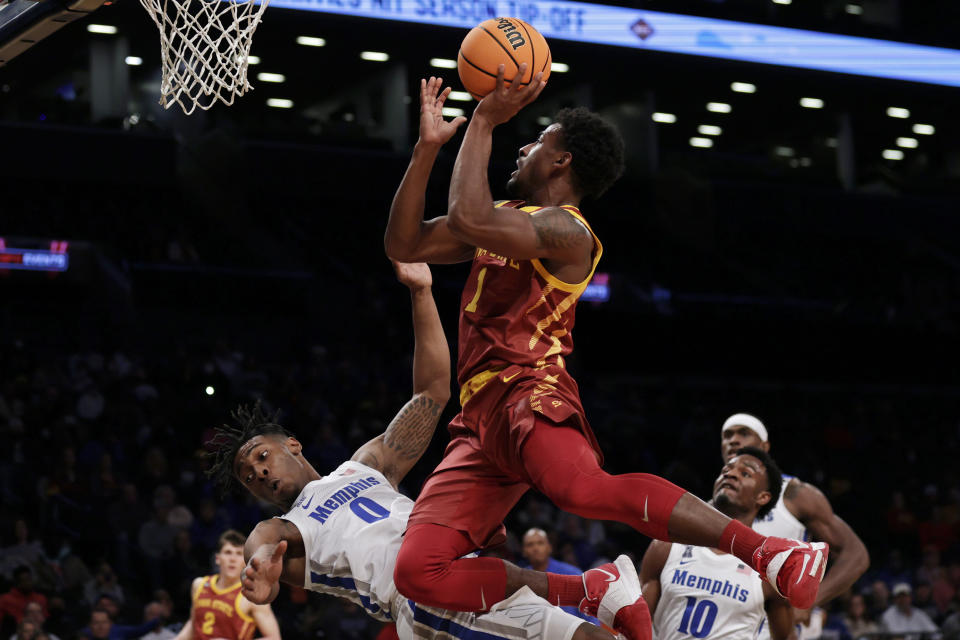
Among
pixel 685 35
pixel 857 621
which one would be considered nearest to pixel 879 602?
pixel 857 621

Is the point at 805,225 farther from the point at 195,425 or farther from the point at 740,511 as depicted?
the point at 740,511

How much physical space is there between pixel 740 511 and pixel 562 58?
11566 millimetres

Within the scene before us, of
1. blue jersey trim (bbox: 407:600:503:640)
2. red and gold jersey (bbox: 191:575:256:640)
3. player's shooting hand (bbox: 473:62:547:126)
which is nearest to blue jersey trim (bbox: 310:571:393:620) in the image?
blue jersey trim (bbox: 407:600:503:640)

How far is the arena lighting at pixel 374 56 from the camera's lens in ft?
66.7

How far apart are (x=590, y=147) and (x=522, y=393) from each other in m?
0.97

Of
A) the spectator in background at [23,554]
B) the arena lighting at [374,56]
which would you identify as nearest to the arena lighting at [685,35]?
the arena lighting at [374,56]

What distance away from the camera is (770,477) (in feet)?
20.6

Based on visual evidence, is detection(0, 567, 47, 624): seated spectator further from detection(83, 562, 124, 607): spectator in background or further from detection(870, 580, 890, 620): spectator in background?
detection(870, 580, 890, 620): spectator in background

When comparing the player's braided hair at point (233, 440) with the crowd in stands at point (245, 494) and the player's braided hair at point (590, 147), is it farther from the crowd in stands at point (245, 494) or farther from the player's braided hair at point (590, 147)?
the crowd in stands at point (245, 494)

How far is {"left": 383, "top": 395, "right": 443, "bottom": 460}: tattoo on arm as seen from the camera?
5453mm

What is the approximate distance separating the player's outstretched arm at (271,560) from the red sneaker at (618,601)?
1.13 meters

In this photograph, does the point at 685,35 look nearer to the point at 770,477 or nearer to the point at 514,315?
the point at 770,477

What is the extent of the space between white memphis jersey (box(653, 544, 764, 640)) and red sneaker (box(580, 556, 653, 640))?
4.96 feet

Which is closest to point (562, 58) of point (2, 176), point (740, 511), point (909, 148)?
point (2, 176)
